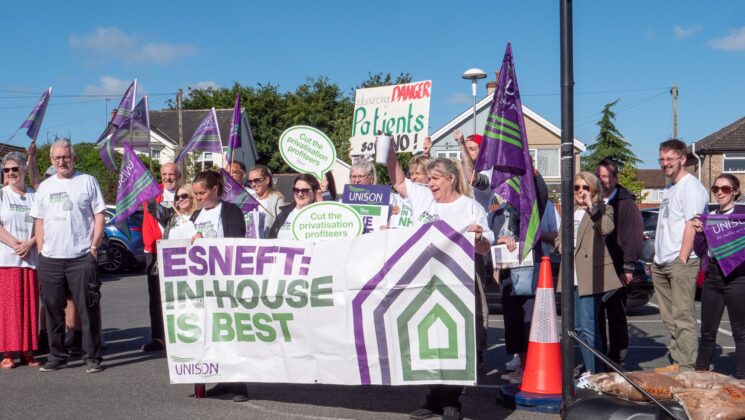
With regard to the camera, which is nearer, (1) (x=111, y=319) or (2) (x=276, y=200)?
(2) (x=276, y=200)

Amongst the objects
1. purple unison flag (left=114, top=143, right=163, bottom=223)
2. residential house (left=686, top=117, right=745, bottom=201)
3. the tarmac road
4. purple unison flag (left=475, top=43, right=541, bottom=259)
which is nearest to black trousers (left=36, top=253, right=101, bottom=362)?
the tarmac road

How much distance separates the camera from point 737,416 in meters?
4.54

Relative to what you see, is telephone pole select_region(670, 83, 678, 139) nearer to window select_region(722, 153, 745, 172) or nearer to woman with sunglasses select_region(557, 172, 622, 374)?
window select_region(722, 153, 745, 172)

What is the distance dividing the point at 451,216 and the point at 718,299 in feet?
8.24

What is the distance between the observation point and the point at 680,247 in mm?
6934

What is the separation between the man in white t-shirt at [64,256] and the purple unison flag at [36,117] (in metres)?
1.27

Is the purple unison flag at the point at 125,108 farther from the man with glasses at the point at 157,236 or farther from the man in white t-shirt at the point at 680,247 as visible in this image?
the man in white t-shirt at the point at 680,247

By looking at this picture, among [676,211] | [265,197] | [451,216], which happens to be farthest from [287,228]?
[676,211]

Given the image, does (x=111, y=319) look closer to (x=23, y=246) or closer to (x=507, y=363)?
(x=23, y=246)

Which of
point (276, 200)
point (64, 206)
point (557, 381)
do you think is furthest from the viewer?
point (276, 200)

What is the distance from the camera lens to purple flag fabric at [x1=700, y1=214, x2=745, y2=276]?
6.42m

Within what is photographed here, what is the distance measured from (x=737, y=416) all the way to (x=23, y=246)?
6.42 meters

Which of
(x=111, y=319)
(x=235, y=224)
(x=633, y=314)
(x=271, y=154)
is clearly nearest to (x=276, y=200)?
(x=235, y=224)

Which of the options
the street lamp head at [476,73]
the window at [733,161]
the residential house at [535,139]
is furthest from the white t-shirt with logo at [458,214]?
the window at [733,161]
